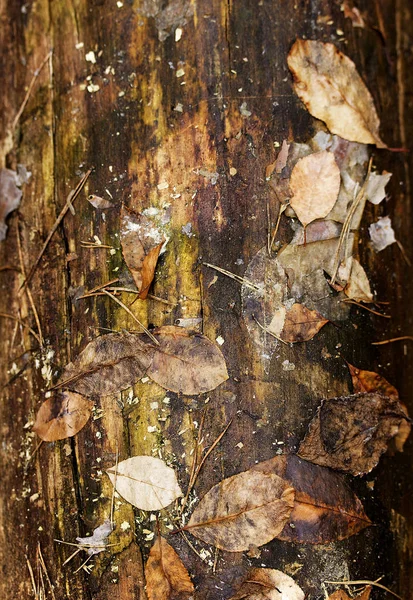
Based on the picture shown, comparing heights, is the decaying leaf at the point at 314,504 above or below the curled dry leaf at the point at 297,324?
below

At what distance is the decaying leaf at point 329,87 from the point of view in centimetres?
215

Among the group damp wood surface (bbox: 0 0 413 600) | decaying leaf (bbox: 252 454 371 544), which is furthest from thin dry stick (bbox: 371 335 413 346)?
decaying leaf (bbox: 252 454 371 544)

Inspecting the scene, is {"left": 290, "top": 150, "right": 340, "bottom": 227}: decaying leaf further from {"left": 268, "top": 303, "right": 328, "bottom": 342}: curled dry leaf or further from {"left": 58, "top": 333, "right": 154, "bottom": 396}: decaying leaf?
{"left": 58, "top": 333, "right": 154, "bottom": 396}: decaying leaf

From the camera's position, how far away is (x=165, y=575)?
1867mm

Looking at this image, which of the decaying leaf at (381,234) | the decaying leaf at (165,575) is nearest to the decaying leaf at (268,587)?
the decaying leaf at (165,575)

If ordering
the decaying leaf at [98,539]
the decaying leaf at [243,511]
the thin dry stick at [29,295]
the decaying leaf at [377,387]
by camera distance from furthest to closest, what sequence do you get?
the thin dry stick at [29,295]
the decaying leaf at [377,387]
the decaying leaf at [98,539]
the decaying leaf at [243,511]

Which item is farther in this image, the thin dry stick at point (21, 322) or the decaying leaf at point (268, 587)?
the thin dry stick at point (21, 322)

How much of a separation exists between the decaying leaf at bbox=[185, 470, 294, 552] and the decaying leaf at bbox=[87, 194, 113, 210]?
1100mm

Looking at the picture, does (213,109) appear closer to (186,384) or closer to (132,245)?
(132,245)

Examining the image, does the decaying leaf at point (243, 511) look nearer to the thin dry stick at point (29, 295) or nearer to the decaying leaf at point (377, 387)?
the decaying leaf at point (377, 387)

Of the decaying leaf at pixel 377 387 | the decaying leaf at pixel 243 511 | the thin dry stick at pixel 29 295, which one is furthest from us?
the thin dry stick at pixel 29 295

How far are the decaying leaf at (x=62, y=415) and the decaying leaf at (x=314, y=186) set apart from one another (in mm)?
1057

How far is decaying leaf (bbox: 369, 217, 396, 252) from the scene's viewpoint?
224cm

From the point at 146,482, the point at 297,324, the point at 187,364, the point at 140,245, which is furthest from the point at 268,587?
the point at 140,245
